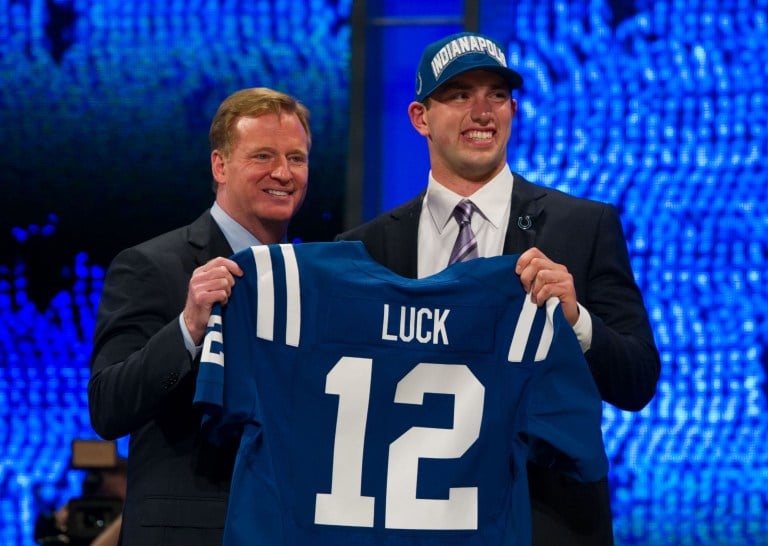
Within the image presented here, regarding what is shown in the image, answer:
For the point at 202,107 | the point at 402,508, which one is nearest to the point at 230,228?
the point at 402,508

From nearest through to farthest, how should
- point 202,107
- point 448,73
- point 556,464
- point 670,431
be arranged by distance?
point 556,464 → point 448,73 → point 670,431 → point 202,107

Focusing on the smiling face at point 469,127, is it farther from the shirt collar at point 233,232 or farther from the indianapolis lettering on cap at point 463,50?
the shirt collar at point 233,232

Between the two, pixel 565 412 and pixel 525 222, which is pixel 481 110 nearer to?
pixel 525 222

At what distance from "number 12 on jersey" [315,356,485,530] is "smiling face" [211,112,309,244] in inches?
18.6

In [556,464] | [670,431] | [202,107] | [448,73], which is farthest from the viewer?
[202,107]

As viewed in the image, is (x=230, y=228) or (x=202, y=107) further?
(x=202, y=107)

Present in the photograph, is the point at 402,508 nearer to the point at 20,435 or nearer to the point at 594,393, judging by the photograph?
the point at 594,393

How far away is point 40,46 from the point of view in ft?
14.1

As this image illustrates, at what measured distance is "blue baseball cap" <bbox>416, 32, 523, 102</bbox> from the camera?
2217mm

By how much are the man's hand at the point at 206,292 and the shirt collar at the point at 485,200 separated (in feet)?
1.51

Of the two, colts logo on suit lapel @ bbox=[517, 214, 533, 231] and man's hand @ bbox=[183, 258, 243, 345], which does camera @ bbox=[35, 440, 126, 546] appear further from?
colts logo on suit lapel @ bbox=[517, 214, 533, 231]

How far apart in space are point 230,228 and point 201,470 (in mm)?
513

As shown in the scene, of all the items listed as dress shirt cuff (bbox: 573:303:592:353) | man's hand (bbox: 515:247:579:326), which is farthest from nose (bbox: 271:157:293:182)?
dress shirt cuff (bbox: 573:303:592:353)

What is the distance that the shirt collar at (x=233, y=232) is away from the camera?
2.35 meters
